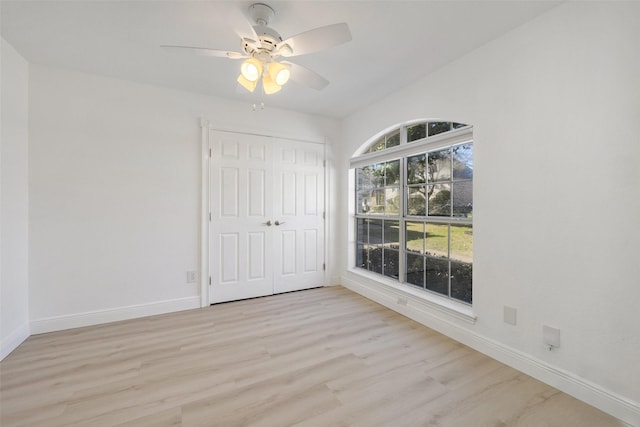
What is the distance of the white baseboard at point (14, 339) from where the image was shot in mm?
2057

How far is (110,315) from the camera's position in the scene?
8.89 feet

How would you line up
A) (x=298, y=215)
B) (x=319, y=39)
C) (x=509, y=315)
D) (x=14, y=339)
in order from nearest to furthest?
(x=319, y=39) < (x=509, y=315) < (x=14, y=339) < (x=298, y=215)

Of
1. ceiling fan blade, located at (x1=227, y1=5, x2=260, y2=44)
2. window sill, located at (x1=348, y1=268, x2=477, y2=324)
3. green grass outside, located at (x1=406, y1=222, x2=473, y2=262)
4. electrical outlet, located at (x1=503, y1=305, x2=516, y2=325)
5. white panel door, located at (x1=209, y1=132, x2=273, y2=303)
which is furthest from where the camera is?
white panel door, located at (x1=209, y1=132, x2=273, y2=303)

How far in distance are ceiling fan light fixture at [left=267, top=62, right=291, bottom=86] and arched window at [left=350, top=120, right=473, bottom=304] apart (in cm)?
157

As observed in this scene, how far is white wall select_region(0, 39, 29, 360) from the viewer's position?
6.90 feet

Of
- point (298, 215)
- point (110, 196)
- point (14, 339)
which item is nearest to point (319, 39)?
point (298, 215)

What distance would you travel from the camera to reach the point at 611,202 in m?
1.54

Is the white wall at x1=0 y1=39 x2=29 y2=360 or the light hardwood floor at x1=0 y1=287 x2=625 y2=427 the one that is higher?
the white wall at x1=0 y1=39 x2=29 y2=360

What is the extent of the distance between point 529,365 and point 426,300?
35.1 inches

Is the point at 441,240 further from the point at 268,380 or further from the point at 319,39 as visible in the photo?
the point at 319,39

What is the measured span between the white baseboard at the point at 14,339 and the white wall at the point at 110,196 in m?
0.09

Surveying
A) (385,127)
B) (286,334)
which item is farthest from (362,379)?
(385,127)

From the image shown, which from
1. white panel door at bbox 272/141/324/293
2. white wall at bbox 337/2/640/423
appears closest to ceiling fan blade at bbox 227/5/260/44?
white panel door at bbox 272/141/324/293

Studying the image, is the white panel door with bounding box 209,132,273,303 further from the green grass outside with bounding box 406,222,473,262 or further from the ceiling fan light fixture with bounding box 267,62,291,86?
the green grass outside with bounding box 406,222,473,262
